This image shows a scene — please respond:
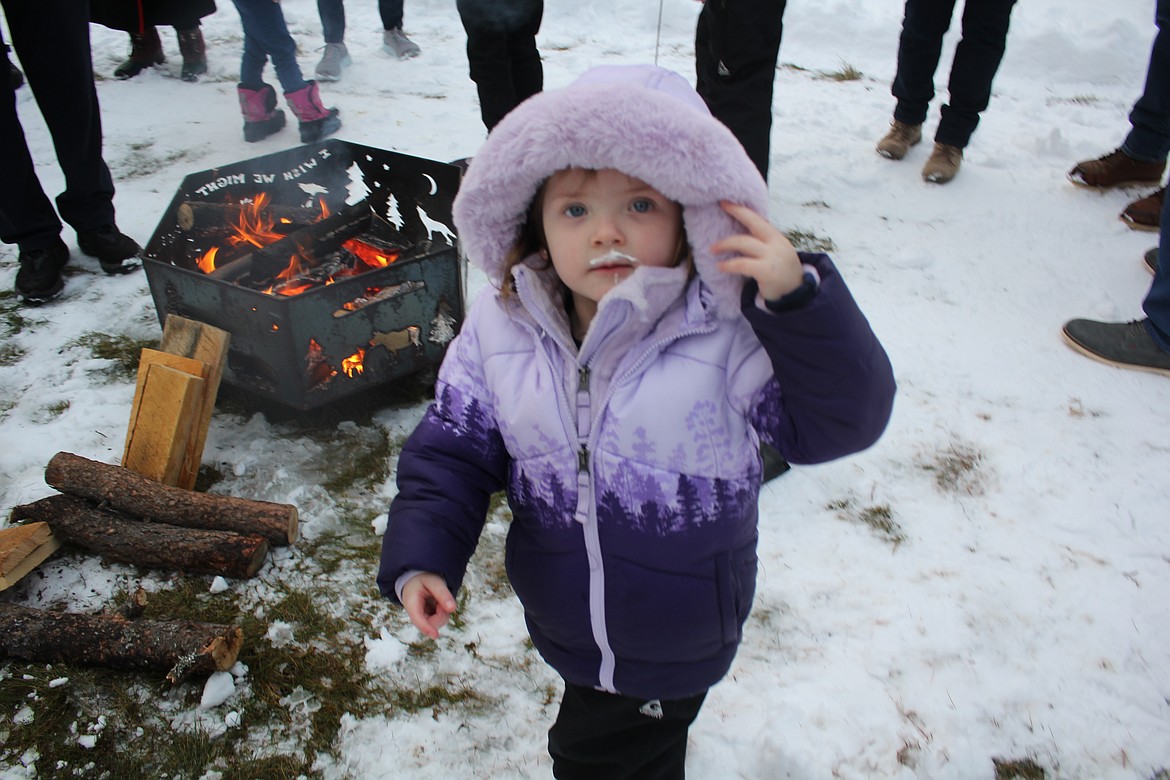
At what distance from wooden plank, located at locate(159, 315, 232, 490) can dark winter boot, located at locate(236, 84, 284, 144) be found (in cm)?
296

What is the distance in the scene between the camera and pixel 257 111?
5391 millimetres

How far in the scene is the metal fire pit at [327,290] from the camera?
279 cm

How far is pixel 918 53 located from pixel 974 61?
0.39 meters

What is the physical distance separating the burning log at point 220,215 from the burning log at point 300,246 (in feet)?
0.54

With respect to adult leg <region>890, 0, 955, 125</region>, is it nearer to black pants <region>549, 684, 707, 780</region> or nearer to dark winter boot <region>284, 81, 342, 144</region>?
dark winter boot <region>284, 81, 342, 144</region>

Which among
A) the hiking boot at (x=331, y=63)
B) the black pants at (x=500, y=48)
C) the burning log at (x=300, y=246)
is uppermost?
the black pants at (x=500, y=48)

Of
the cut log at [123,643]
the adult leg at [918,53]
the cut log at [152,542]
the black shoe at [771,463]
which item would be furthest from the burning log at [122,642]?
the adult leg at [918,53]

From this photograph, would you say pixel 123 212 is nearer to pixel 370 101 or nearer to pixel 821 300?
pixel 370 101

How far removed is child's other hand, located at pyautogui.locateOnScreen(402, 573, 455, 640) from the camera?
1.38m

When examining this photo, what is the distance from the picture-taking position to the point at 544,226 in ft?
4.71

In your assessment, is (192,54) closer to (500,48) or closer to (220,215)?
(500,48)

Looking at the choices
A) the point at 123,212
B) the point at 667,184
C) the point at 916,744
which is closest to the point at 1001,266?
the point at 916,744

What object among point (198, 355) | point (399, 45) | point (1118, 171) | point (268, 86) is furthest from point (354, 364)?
point (399, 45)

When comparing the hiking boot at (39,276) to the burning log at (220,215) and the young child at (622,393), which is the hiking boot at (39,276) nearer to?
the burning log at (220,215)
